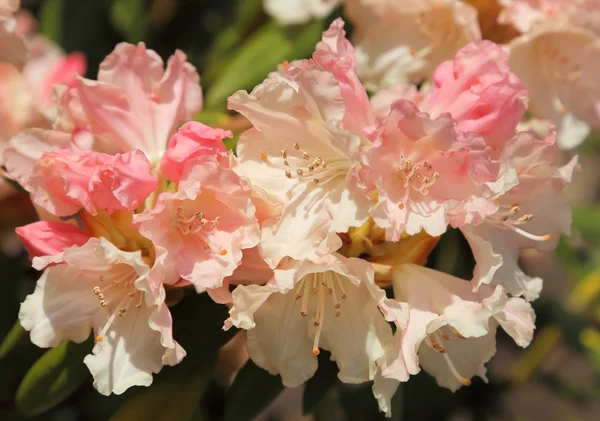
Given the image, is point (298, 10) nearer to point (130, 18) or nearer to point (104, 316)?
point (130, 18)

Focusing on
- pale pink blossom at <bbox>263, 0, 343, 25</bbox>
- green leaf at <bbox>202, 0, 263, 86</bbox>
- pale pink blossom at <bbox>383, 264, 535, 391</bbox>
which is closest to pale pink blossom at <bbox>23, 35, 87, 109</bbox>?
green leaf at <bbox>202, 0, 263, 86</bbox>

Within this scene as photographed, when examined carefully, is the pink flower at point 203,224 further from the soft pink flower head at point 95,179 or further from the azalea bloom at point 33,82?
the azalea bloom at point 33,82

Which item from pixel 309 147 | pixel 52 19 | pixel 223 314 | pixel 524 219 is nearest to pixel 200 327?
pixel 223 314

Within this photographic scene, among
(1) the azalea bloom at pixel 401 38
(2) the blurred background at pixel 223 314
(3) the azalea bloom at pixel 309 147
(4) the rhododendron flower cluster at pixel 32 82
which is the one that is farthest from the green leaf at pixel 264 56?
(3) the azalea bloom at pixel 309 147

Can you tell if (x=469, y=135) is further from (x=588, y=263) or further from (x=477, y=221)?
(x=588, y=263)

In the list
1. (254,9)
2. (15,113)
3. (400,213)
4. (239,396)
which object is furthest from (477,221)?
(15,113)
